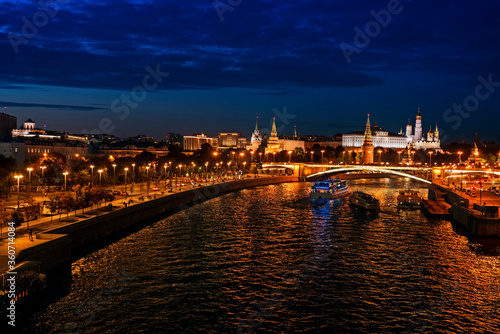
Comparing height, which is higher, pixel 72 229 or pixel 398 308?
pixel 72 229

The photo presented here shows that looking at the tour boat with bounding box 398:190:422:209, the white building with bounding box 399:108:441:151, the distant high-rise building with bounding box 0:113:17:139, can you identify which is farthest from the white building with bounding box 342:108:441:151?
the tour boat with bounding box 398:190:422:209

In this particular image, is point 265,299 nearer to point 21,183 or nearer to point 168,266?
point 168,266

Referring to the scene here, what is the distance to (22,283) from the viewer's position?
50.0ft

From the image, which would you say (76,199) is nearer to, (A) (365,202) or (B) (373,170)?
(A) (365,202)

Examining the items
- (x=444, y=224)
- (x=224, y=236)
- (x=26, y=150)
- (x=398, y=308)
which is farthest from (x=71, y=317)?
(x=26, y=150)

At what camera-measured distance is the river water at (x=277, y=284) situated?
14.7 meters

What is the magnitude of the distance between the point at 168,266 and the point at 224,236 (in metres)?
7.09

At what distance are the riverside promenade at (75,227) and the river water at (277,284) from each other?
1.05m

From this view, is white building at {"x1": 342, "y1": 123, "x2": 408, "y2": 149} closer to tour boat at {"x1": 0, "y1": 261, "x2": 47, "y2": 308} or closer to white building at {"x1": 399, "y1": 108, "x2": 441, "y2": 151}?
white building at {"x1": 399, "y1": 108, "x2": 441, "y2": 151}

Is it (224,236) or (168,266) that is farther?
(224,236)

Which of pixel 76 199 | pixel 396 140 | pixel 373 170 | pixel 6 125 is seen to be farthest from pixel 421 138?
pixel 76 199

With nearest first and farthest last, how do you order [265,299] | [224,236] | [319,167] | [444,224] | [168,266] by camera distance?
[265,299]
[168,266]
[224,236]
[444,224]
[319,167]

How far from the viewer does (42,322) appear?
46.7 ft

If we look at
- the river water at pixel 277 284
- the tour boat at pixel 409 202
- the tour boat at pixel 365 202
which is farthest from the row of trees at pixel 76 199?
the tour boat at pixel 409 202
